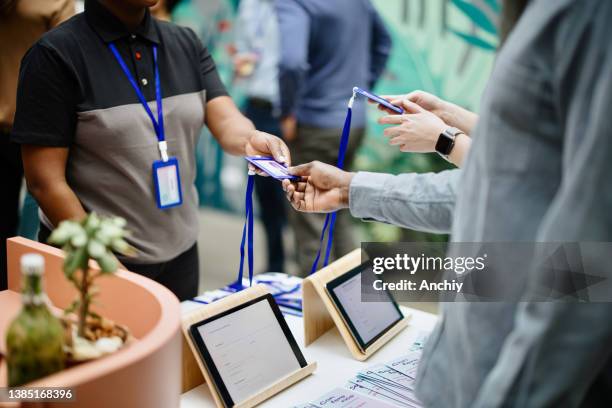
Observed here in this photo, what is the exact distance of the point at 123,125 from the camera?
184 centimetres

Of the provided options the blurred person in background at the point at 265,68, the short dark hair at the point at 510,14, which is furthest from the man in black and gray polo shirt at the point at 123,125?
the blurred person in background at the point at 265,68

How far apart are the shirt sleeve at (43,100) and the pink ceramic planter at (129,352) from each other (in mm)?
386

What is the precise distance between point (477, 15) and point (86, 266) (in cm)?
322

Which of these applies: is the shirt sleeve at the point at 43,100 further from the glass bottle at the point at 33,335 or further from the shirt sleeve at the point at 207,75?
the glass bottle at the point at 33,335

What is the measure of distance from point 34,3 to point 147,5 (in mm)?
730

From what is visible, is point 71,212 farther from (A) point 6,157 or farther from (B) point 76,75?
(A) point 6,157

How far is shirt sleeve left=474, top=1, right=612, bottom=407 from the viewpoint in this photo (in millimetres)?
826

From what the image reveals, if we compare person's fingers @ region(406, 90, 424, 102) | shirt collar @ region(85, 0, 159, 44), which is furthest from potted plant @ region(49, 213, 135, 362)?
person's fingers @ region(406, 90, 424, 102)

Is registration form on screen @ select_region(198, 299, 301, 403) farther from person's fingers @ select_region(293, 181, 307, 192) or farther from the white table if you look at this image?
person's fingers @ select_region(293, 181, 307, 192)

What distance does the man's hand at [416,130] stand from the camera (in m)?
1.73

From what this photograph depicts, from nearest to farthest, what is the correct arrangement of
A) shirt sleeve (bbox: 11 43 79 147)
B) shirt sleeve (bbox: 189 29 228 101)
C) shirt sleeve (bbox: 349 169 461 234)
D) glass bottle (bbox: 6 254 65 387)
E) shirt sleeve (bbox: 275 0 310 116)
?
1. glass bottle (bbox: 6 254 65 387)
2. shirt sleeve (bbox: 349 169 461 234)
3. shirt sleeve (bbox: 11 43 79 147)
4. shirt sleeve (bbox: 189 29 228 101)
5. shirt sleeve (bbox: 275 0 310 116)

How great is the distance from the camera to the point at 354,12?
3.52m

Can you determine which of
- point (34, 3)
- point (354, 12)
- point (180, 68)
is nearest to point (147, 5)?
point (180, 68)

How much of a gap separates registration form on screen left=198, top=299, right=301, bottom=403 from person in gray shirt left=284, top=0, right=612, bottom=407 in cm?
52
